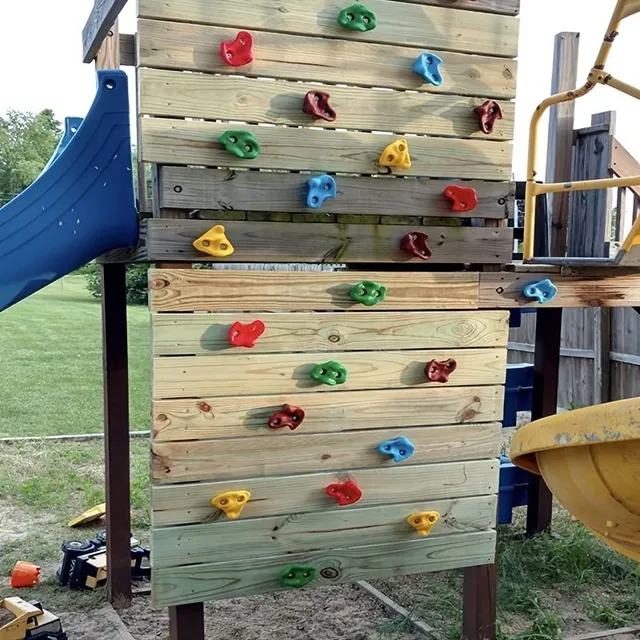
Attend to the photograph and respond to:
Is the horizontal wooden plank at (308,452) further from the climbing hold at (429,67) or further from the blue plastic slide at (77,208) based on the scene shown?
the climbing hold at (429,67)

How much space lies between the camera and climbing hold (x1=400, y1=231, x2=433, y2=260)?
10.5ft

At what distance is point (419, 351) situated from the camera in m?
3.25

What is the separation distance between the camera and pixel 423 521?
129 inches

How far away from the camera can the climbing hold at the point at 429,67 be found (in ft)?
10.1

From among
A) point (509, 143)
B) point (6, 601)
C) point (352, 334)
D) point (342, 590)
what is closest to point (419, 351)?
point (352, 334)

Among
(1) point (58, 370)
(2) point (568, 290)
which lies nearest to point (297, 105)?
(2) point (568, 290)

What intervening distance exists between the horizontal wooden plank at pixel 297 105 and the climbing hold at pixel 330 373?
95cm

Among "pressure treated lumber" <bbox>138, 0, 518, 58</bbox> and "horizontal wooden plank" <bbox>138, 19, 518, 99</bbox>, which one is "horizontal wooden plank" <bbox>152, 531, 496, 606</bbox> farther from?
"pressure treated lumber" <bbox>138, 0, 518, 58</bbox>

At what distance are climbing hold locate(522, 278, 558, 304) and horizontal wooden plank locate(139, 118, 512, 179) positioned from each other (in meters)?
0.50

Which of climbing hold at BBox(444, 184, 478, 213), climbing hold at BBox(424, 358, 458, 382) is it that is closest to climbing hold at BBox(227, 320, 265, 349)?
climbing hold at BBox(424, 358, 458, 382)

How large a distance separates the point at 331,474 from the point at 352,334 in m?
0.58

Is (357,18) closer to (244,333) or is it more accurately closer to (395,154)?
(395,154)

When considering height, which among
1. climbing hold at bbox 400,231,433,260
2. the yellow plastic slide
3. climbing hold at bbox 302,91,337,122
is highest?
climbing hold at bbox 302,91,337,122

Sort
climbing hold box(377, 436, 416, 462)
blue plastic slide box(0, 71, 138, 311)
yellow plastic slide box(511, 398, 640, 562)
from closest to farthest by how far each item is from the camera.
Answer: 1. yellow plastic slide box(511, 398, 640, 562)
2. blue plastic slide box(0, 71, 138, 311)
3. climbing hold box(377, 436, 416, 462)
